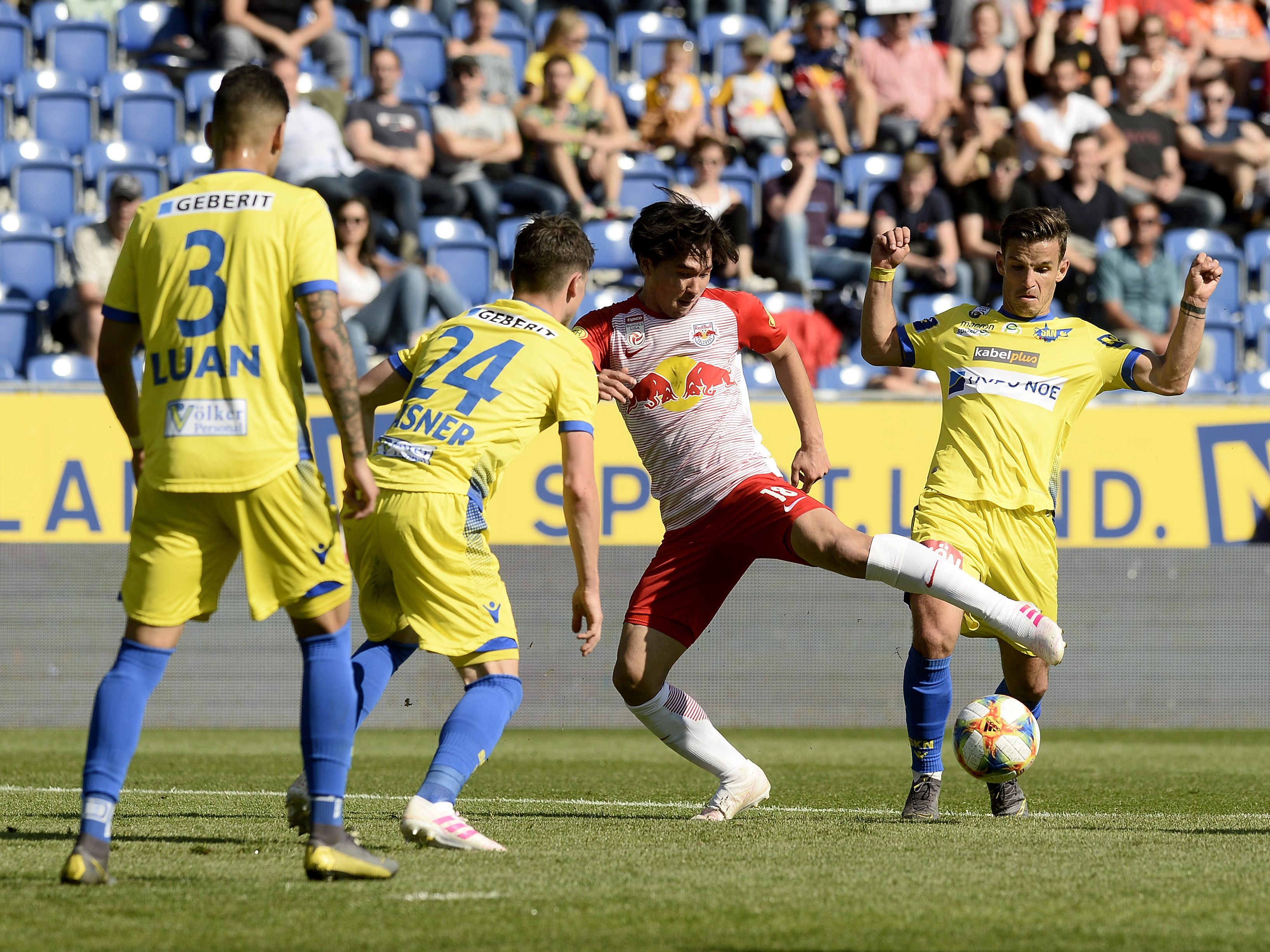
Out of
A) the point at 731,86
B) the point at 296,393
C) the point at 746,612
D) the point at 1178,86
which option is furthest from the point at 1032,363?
the point at 1178,86

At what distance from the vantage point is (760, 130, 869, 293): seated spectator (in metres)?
13.4

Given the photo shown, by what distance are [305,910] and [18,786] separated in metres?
3.71

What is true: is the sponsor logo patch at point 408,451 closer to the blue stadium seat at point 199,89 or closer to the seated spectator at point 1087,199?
the seated spectator at point 1087,199

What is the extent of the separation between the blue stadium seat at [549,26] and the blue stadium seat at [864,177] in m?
2.77

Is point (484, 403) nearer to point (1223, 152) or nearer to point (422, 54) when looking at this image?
point (422, 54)

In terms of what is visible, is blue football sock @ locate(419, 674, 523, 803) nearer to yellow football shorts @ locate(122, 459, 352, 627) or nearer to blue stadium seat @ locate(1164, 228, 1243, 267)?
yellow football shorts @ locate(122, 459, 352, 627)

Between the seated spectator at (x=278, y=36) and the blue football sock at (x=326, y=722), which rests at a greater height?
the seated spectator at (x=278, y=36)

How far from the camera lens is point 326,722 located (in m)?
4.29

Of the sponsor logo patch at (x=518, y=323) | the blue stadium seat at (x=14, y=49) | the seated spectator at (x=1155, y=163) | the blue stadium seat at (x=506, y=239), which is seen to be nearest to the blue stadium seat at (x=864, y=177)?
the seated spectator at (x=1155, y=163)

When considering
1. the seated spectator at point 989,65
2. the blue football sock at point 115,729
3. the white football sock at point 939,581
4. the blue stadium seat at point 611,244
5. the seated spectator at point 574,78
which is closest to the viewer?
the blue football sock at point 115,729

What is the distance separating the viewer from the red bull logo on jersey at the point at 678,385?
6121 mm

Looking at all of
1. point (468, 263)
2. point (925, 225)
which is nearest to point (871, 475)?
point (925, 225)

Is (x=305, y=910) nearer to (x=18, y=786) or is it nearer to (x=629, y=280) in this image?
(x=18, y=786)

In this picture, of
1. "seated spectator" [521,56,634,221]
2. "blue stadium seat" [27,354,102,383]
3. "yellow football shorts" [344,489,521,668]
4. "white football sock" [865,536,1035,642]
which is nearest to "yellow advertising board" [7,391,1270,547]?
"blue stadium seat" [27,354,102,383]
